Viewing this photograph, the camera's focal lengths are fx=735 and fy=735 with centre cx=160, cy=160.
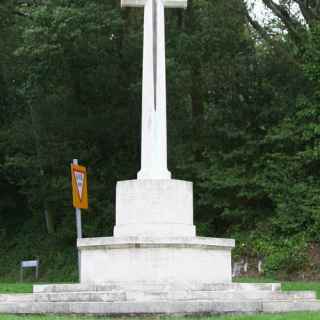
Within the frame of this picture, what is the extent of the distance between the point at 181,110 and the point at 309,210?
604 cm

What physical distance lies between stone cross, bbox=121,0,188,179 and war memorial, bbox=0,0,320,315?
17 millimetres

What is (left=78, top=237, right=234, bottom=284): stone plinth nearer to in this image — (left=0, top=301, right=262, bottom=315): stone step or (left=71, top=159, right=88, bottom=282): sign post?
(left=71, top=159, right=88, bottom=282): sign post

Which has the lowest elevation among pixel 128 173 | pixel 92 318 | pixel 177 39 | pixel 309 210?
pixel 92 318

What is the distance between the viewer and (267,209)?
850 inches

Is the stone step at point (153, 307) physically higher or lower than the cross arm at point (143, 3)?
lower

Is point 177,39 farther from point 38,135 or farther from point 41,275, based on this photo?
point 41,275

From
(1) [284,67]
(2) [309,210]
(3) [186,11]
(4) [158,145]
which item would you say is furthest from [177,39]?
(4) [158,145]

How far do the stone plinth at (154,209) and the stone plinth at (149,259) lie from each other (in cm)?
56

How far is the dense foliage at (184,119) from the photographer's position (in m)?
20.3

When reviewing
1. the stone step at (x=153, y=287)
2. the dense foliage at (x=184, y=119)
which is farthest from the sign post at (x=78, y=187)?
the dense foliage at (x=184, y=119)

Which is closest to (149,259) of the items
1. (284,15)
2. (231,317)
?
(231,317)

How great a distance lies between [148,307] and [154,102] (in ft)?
16.2

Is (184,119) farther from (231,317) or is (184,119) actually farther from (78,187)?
(231,317)

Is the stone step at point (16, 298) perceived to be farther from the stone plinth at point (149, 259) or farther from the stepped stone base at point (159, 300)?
the stone plinth at point (149, 259)
